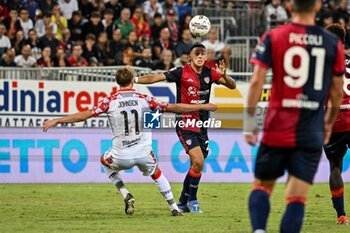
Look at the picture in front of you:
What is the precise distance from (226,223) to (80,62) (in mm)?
11515

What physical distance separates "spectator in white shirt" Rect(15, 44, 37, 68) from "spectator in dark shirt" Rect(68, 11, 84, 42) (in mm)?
1964

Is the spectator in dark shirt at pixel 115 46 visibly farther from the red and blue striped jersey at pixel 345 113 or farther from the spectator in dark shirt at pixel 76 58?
the red and blue striped jersey at pixel 345 113

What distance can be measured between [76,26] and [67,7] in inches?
23.7

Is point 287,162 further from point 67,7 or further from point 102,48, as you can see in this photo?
point 67,7

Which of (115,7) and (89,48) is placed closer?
(89,48)

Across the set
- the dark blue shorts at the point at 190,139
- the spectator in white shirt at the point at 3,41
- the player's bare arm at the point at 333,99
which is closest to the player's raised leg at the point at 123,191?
the dark blue shorts at the point at 190,139

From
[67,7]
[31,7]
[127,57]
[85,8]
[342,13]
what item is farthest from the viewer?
[342,13]

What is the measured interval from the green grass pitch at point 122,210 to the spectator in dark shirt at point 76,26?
6702 millimetres

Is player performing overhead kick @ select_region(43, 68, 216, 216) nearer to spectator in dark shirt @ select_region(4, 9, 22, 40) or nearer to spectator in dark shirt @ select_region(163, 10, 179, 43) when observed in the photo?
spectator in dark shirt @ select_region(4, 9, 22, 40)

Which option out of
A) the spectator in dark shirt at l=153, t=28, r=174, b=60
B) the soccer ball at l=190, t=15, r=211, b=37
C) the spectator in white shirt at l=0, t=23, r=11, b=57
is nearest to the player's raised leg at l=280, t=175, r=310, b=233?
the soccer ball at l=190, t=15, r=211, b=37

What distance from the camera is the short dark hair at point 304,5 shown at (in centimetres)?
802

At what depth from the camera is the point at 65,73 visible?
21828 mm

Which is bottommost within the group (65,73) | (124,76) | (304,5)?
(65,73)

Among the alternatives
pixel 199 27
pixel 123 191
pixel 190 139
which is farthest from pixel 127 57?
pixel 123 191
